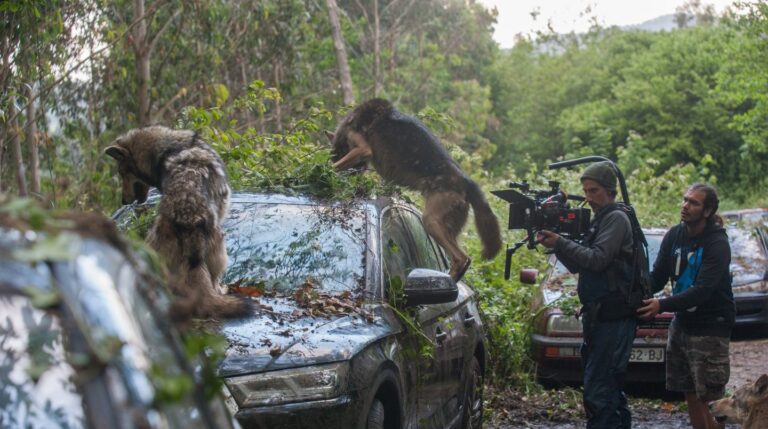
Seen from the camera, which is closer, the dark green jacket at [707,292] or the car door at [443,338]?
the car door at [443,338]

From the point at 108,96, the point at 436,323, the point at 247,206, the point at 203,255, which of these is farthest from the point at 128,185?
the point at 108,96

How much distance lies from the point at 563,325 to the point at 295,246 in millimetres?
4947

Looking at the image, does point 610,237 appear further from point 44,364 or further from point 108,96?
point 108,96

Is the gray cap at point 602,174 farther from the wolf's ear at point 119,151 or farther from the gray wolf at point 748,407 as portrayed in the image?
the wolf's ear at point 119,151

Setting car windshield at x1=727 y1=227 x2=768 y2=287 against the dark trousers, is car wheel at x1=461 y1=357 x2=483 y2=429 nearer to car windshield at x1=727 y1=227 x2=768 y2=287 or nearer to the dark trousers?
the dark trousers

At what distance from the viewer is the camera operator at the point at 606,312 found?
6.68 meters

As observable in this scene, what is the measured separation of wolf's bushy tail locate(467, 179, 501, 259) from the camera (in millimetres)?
8906

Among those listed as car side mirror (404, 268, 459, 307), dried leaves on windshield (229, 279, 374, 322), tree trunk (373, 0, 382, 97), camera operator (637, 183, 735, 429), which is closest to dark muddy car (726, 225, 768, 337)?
camera operator (637, 183, 735, 429)

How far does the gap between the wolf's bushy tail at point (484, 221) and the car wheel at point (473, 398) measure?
163 centimetres

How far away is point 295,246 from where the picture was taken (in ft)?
19.0

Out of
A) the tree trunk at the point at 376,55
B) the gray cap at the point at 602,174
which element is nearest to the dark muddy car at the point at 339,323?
the gray cap at the point at 602,174

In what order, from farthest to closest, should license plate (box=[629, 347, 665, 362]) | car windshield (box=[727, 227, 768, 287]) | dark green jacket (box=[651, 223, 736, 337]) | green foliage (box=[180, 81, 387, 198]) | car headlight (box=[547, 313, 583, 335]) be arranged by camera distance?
1. car windshield (box=[727, 227, 768, 287])
2. car headlight (box=[547, 313, 583, 335])
3. license plate (box=[629, 347, 665, 362])
4. dark green jacket (box=[651, 223, 736, 337])
5. green foliage (box=[180, 81, 387, 198])

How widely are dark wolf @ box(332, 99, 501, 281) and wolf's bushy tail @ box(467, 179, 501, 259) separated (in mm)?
124

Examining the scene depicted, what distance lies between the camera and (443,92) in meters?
39.9
